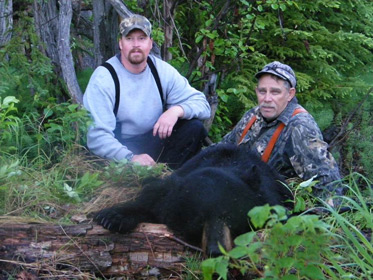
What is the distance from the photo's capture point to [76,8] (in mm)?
7484

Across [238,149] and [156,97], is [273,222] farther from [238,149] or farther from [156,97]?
[156,97]

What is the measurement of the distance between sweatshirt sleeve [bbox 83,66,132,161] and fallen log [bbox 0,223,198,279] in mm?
1554

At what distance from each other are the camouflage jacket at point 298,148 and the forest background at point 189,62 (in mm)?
903

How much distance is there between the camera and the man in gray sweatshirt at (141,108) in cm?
482

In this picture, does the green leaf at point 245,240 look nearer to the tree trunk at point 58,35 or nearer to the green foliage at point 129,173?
the green foliage at point 129,173

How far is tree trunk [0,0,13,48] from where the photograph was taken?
565 cm

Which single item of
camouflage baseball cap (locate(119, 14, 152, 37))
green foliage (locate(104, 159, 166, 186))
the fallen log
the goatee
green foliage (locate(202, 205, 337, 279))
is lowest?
the fallen log

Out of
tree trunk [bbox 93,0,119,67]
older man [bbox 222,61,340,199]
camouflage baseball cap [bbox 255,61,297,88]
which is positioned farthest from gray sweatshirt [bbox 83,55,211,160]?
tree trunk [bbox 93,0,119,67]

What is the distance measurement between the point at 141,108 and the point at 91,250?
219 centimetres

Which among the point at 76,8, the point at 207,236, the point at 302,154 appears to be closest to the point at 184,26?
the point at 76,8

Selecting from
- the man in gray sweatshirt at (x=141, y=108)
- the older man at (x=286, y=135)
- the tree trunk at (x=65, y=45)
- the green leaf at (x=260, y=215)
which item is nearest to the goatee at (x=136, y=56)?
the man in gray sweatshirt at (x=141, y=108)

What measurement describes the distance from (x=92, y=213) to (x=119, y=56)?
2.04m

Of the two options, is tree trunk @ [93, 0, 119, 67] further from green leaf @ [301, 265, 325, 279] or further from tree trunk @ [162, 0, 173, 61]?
green leaf @ [301, 265, 325, 279]

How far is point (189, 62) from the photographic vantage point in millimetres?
6773
